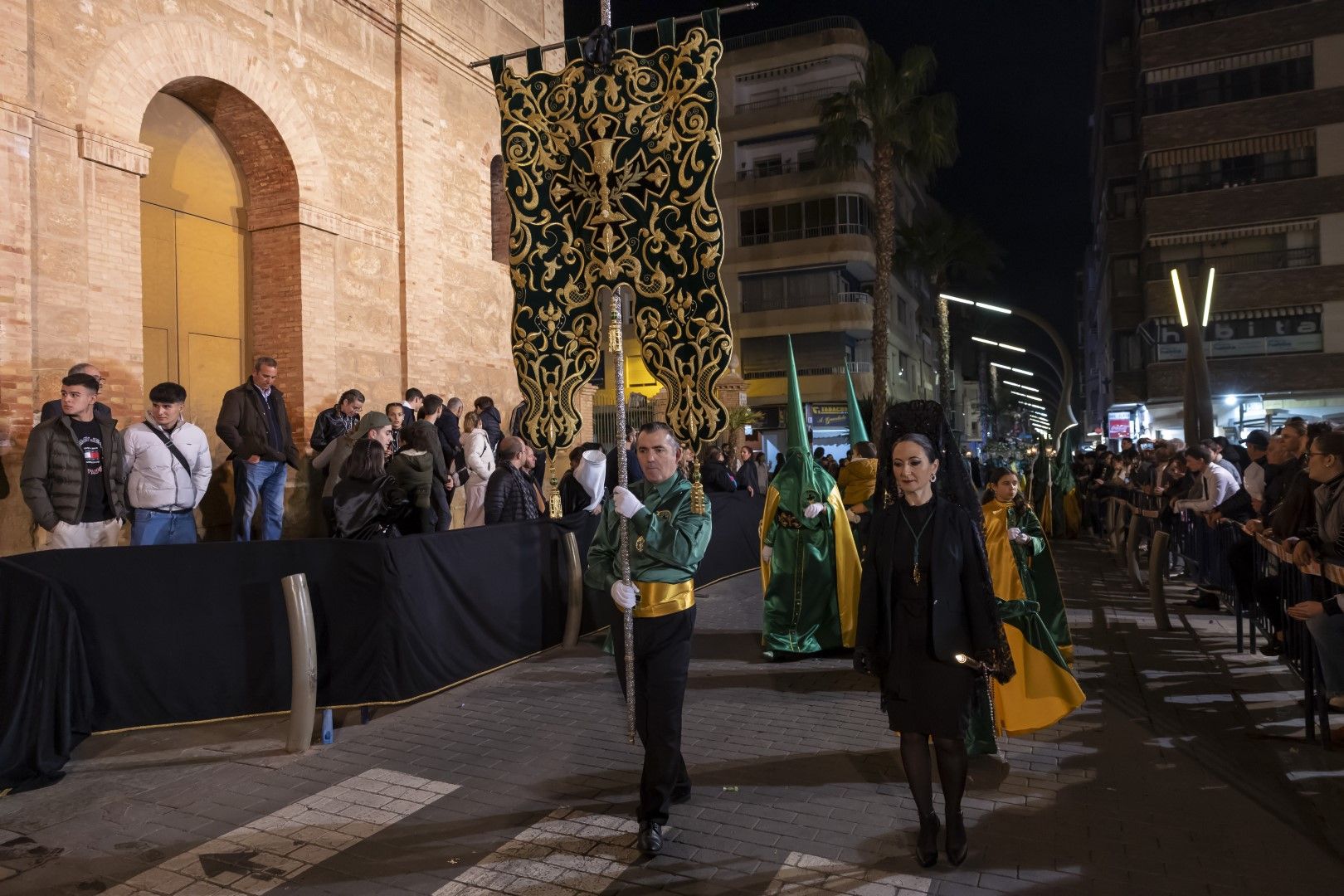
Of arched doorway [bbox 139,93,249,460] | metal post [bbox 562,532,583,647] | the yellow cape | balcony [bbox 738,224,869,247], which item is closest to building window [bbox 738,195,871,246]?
balcony [bbox 738,224,869,247]

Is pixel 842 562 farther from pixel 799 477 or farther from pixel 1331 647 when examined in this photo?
pixel 1331 647

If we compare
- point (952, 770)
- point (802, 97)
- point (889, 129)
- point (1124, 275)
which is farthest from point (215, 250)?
point (1124, 275)

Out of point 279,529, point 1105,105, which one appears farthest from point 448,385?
point 1105,105

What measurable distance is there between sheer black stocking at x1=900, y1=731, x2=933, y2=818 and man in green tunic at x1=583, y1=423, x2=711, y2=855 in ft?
3.42

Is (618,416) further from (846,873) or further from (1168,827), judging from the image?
(1168,827)

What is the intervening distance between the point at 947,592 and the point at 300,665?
3.77 m

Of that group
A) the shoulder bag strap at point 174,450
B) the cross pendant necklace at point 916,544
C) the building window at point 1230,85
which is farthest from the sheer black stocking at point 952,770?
the building window at point 1230,85

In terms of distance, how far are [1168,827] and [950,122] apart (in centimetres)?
2652

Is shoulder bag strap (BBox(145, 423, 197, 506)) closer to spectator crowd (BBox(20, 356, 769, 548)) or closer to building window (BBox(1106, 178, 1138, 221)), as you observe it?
spectator crowd (BBox(20, 356, 769, 548))

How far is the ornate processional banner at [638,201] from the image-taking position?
545cm

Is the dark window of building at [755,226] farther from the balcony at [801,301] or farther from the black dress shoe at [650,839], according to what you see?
the black dress shoe at [650,839]

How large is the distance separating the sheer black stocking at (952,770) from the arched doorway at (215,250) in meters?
9.94

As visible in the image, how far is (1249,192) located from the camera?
31.7 meters

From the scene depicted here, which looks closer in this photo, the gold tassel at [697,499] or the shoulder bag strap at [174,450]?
the gold tassel at [697,499]
